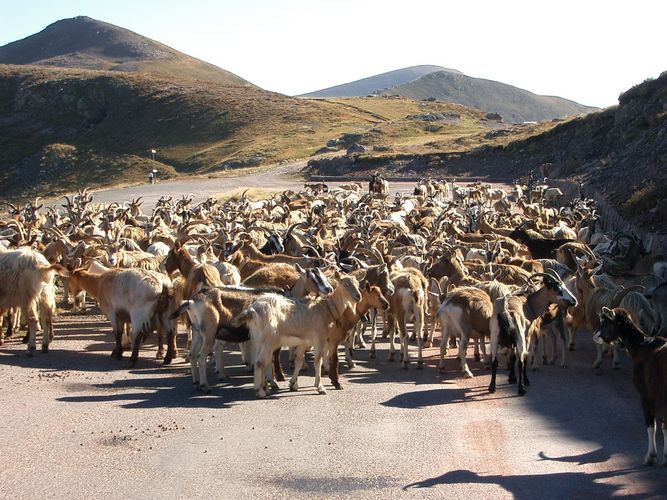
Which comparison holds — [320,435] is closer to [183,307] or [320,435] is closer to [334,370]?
[334,370]

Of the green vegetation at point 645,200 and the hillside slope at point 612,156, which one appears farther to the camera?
the hillside slope at point 612,156

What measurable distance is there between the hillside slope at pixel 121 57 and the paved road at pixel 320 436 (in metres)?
156

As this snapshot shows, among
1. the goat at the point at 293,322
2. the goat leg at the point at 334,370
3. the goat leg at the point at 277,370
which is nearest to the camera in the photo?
the goat at the point at 293,322

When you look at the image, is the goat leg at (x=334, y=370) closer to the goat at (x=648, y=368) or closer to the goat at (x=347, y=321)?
the goat at (x=347, y=321)

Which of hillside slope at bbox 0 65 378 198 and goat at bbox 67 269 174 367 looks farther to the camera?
hillside slope at bbox 0 65 378 198

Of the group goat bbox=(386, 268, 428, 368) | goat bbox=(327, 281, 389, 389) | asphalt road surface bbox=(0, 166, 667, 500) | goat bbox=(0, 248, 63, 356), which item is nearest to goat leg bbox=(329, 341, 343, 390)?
goat bbox=(327, 281, 389, 389)

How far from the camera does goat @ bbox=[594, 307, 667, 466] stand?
364 inches

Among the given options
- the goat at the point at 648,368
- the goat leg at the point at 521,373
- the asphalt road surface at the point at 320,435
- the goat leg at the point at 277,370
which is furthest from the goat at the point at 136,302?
the goat at the point at 648,368

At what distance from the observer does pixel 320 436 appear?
409 inches

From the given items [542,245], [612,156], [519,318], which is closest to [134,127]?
[612,156]

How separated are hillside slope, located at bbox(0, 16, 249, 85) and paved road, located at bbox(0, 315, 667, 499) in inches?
6144

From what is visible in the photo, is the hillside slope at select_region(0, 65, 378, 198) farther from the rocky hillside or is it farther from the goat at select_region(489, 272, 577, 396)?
the goat at select_region(489, 272, 577, 396)

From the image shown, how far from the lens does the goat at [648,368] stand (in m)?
9.26

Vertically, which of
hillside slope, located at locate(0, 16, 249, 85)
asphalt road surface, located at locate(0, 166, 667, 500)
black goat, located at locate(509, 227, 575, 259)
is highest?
hillside slope, located at locate(0, 16, 249, 85)
